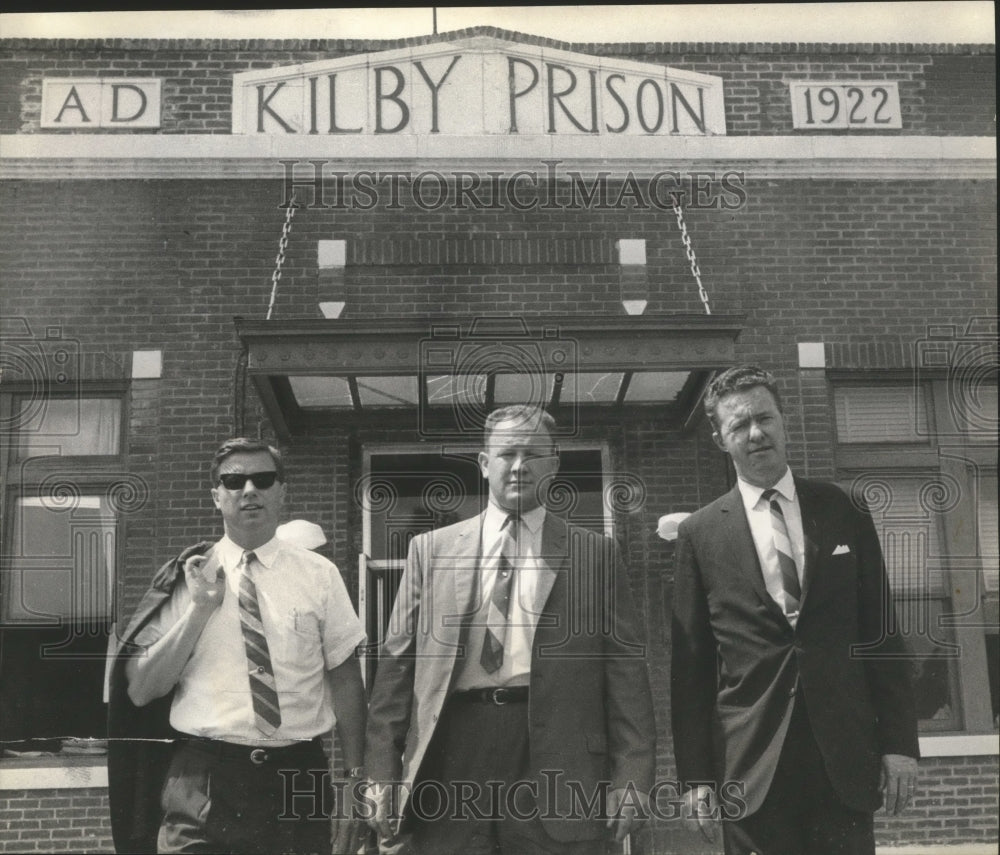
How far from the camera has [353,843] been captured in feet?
16.8

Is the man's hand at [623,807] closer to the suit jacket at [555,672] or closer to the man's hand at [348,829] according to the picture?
the suit jacket at [555,672]

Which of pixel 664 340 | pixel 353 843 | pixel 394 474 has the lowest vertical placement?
pixel 353 843

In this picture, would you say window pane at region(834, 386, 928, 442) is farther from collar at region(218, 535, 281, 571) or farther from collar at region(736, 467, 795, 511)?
collar at region(218, 535, 281, 571)

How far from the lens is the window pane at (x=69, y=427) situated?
18.2 ft

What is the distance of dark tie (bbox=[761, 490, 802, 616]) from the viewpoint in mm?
5102

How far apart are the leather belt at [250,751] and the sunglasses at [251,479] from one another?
3.70 ft

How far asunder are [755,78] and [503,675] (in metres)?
3.26

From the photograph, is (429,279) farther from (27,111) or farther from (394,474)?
(27,111)

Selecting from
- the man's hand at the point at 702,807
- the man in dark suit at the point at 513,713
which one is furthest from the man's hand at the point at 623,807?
the man's hand at the point at 702,807

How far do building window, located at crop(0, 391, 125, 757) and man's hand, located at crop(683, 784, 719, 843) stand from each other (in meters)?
2.65

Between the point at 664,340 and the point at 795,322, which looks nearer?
the point at 664,340

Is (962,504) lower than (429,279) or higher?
lower

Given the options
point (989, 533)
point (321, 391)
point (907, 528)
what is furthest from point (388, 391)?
point (989, 533)

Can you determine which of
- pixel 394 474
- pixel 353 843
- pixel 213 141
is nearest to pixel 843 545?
pixel 394 474
